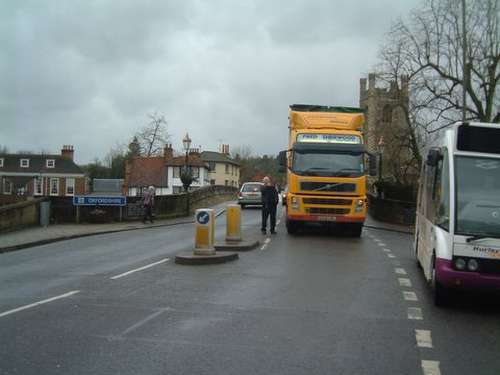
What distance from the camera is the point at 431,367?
232 inches

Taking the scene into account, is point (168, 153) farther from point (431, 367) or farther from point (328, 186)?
point (431, 367)

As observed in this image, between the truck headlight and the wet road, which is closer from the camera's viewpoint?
the wet road

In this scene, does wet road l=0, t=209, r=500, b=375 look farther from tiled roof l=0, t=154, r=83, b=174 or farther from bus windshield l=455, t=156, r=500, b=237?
tiled roof l=0, t=154, r=83, b=174

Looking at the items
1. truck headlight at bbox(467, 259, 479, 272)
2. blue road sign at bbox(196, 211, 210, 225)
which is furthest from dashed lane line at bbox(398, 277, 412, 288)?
blue road sign at bbox(196, 211, 210, 225)

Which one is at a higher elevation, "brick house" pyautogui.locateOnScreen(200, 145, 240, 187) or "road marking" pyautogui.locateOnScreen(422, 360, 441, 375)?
"brick house" pyautogui.locateOnScreen(200, 145, 240, 187)

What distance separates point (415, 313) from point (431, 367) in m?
2.61

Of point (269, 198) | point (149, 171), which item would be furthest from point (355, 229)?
point (149, 171)

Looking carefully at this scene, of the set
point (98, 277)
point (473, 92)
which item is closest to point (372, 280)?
point (98, 277)

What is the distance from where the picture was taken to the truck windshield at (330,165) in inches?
761

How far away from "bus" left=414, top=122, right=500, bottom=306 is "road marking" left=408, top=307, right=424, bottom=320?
415mm

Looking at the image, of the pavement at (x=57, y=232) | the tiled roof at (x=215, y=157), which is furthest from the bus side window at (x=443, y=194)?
the tiled roof at (x=215, y=157)

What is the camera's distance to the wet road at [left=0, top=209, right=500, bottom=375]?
234 inches

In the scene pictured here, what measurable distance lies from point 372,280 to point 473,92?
2458 centimetres

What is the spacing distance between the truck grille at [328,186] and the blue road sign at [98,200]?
1218cm
